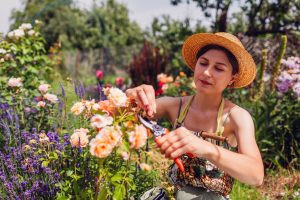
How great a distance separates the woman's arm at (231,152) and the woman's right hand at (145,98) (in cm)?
32

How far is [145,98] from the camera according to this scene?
6.12 feet

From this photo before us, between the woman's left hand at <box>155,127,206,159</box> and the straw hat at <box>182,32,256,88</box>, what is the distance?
0.68m

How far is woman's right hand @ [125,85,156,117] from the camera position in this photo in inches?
71.8

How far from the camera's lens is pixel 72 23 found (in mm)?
26875

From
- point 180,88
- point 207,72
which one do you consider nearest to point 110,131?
point 207,72

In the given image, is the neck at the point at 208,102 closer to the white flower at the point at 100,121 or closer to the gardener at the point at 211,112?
the gardener at the point at 211,112

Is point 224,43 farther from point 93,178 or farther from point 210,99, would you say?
point 93,178

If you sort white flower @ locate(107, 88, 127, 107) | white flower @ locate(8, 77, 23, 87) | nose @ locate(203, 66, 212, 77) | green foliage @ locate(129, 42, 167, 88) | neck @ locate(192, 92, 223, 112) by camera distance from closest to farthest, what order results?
white flower @ locate(107, 88, 127, 107), nose @ locate(203, 66, 212, 77), neck @ locate(192, 92, 223, 112), white flower @ locate(8, 77, 23, 87), green foliage @ locate(129, 42, 167, 88)

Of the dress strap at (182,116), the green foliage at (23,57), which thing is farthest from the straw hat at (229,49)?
the green foliage at (23,57)

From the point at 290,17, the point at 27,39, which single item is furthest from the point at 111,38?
the point at 27,39

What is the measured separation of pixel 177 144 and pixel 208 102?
751mm

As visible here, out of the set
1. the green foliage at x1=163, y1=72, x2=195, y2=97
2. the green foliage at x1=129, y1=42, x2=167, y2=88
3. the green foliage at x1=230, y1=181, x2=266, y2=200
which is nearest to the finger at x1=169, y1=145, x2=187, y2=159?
the green foliage at x1=230, y1=181, x2=266, y2=200

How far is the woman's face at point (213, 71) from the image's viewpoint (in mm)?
2016

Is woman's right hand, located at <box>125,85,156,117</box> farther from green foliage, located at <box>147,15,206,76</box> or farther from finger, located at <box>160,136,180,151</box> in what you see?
green foliage, located at <box>147,15,206,76</box>
